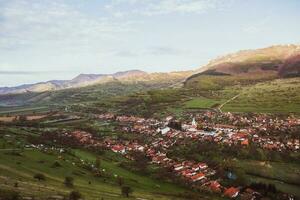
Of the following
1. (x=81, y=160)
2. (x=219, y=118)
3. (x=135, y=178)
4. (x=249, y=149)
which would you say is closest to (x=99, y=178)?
(x=135, y=178)

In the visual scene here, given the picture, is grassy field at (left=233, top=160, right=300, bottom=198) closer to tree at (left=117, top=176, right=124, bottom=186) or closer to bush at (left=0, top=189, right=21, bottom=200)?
tree at (left=117, top=176, right=124, bottom=186)

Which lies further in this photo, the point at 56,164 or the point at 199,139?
the point at 199,139

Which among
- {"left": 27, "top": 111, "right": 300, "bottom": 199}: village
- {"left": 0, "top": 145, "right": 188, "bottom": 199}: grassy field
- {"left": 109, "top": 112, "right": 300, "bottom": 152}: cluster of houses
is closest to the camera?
{"left": 0, "top": 145, "right": 188, "bottom": 199}: grassy field

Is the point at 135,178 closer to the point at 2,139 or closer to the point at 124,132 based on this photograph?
the point at 2,139

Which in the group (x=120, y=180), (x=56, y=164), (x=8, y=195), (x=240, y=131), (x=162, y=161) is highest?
(x=8, y=195)

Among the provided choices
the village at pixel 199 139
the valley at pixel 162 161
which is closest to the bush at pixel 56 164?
the valley at pixel 162 161

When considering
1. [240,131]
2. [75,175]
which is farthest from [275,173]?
[75,175]

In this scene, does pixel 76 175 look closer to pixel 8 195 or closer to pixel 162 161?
pixel 162 161

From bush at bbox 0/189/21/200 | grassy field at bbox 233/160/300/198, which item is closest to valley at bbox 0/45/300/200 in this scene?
bush at bbox 0/189/21/200

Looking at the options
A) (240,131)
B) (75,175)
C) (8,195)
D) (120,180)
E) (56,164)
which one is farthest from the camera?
(240,131)

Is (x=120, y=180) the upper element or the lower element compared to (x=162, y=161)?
upper

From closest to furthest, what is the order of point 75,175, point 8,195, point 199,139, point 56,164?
point 8,195, point 75,175, point 56,164, point 199,139

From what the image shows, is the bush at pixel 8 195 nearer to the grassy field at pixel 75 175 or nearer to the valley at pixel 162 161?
the valley at pixel 162 161
